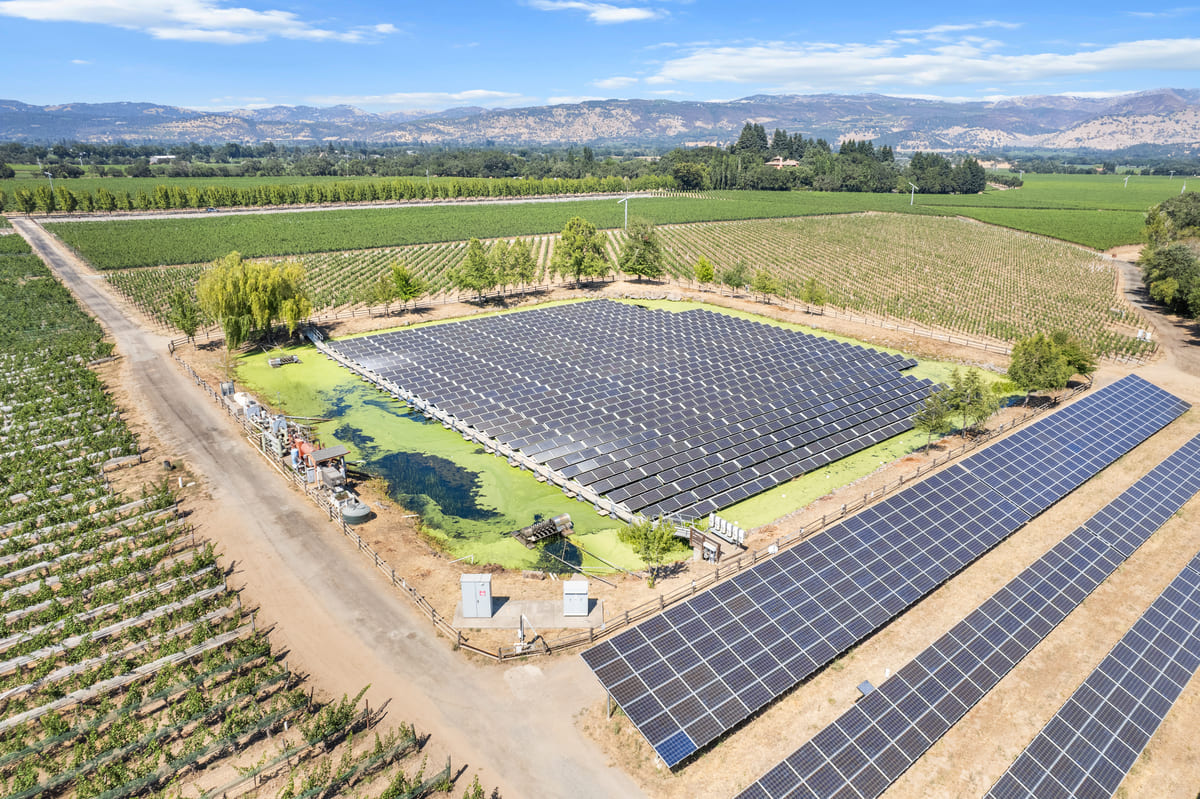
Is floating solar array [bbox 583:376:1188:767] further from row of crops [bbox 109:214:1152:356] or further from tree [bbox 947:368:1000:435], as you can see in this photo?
row of crops [bbox 109:214:1152:356]

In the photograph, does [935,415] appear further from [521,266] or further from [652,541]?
[521,266]

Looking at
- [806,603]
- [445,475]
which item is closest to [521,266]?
[445,475]

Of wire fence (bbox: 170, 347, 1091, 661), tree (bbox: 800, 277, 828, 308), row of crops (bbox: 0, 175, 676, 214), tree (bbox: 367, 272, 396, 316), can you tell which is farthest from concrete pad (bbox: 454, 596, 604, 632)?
row of crops (bbox: 0, 175, 676, 214)

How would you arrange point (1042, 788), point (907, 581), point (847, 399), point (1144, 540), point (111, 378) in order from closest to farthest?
point (1042, 788)
point (907, 581)
point (1144, 540)
point (847, 399)
point (111, 378)

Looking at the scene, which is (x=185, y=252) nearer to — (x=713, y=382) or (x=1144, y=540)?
(x=713, y=382)

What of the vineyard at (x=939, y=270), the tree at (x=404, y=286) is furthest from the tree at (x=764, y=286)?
the tree at (x=404, y=286)

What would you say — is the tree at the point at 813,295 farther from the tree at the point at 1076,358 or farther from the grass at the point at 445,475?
the grass at the point at 445,475

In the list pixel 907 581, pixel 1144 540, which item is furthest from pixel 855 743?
pixel 1144 540

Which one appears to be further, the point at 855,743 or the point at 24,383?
the point at 24,383
